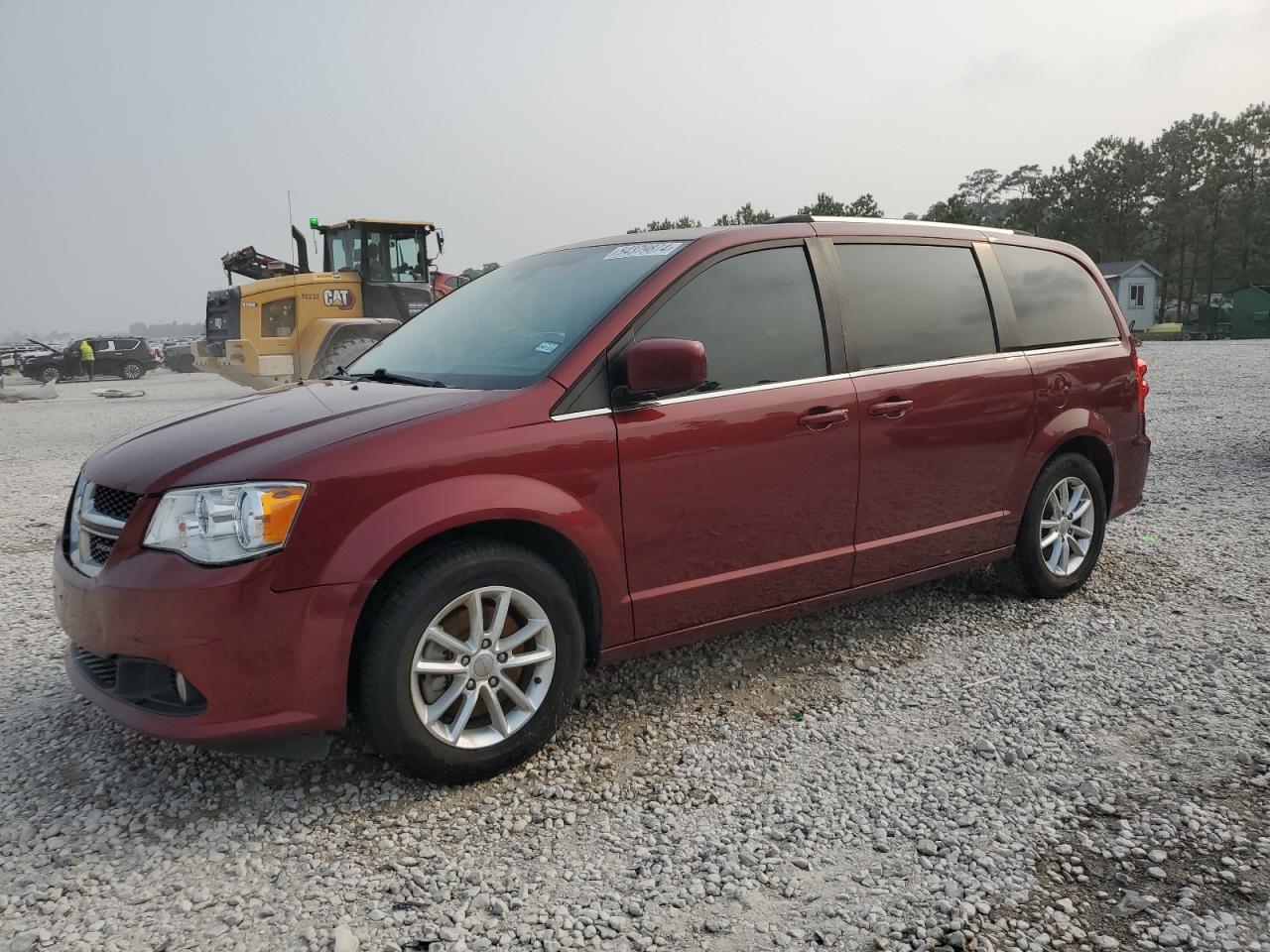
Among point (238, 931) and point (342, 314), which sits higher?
point (342, 314)

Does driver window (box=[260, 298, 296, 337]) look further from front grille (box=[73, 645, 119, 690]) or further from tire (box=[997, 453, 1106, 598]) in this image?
tire (box=[997, 453, 1106, 598])

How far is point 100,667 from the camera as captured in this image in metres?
3.03

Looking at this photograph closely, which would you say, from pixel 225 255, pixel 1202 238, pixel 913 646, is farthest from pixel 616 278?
pixel 1202 238

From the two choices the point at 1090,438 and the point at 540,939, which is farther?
the point at 1090,438

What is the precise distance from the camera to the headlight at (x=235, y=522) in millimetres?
2697

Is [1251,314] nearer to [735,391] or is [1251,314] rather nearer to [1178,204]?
[1178,204]

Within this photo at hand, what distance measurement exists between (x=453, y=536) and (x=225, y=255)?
56.1 ft

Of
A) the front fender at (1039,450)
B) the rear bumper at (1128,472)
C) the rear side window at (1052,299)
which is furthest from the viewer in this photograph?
the rear bumper at (1128,472)

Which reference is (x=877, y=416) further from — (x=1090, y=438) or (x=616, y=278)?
(x=1090, y=438)

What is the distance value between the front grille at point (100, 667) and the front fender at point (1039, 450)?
150 inches

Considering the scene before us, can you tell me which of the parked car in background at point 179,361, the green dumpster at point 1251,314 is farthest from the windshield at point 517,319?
the green dumpster at point 1251,314

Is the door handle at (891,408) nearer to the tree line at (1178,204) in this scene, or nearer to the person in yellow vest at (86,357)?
the person in yellow vest at (86,357)

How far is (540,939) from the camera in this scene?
2.33 metres

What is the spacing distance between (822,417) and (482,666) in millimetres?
1655
